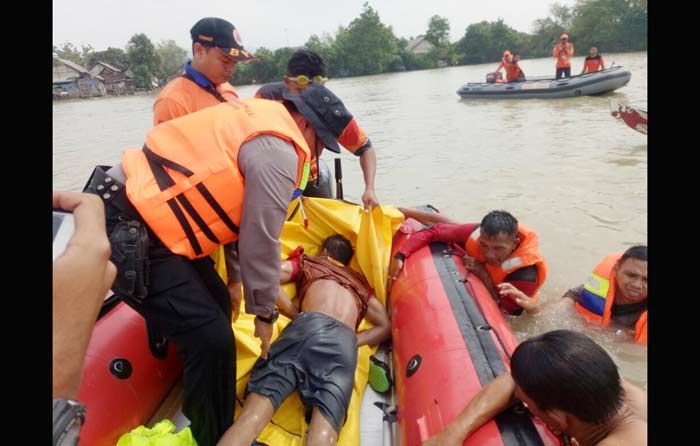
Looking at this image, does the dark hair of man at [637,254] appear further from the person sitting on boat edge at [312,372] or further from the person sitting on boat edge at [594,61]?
the person sitting on boat edge at [594,61]

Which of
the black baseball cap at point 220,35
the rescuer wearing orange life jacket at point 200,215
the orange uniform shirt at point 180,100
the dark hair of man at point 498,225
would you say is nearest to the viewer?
the rescuer wearing orange life jacket at point 200,215

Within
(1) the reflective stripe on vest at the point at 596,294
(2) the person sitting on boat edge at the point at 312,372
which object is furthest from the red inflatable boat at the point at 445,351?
(1) the reflective stripe on vest at the point at 596,294

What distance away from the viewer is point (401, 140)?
11.5 metres

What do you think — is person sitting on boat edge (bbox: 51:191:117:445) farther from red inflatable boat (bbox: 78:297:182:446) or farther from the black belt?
red inflatable boat (bbox: 78:297:182:446)

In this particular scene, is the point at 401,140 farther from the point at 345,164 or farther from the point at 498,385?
the point at 498,385

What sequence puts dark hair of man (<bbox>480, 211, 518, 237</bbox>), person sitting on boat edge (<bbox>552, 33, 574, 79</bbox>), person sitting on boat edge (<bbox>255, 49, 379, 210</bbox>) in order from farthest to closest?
person sitting on boat edge (<bbox>552, 33, 574, 79</bbox>), dark hair of man (<bbox>480, 211, 518, 237</bbox>), person sitting on boat edge (<bbox>255, 49, 379, 210</bbox>)

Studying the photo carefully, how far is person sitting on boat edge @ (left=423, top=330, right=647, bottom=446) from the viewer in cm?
138

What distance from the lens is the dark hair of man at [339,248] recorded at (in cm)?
321

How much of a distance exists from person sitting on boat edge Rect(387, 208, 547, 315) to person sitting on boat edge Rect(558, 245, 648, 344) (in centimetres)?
28

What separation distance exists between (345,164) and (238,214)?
8039mm

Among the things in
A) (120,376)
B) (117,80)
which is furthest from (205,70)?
(117,80)

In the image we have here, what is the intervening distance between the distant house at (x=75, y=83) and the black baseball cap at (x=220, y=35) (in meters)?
37.8

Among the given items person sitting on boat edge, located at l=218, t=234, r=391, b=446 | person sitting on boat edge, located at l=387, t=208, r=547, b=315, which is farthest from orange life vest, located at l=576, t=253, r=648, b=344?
person sitting on boat edge, located at l=218, t=234, r=391, b=446
